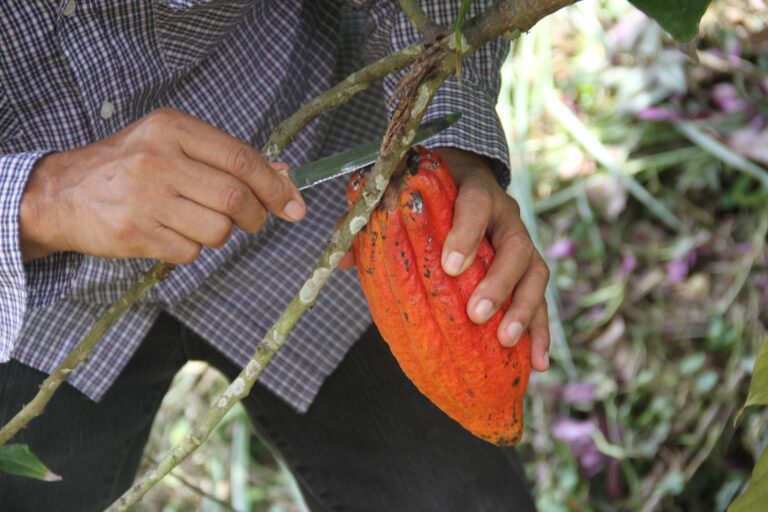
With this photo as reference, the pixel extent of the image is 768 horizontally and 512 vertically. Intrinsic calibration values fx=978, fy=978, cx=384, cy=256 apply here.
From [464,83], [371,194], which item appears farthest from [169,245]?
[464,83]

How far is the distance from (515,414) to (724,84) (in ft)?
5.71

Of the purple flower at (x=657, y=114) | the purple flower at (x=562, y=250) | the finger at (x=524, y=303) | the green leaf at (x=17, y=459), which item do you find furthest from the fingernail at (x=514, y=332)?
the purple flower at (x=657, y=114)

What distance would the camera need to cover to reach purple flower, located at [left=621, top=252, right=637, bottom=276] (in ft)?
7.74

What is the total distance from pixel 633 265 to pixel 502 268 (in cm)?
148

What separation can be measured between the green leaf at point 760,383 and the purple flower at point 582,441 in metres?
1.52

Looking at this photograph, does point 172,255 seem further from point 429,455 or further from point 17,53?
point 429,455

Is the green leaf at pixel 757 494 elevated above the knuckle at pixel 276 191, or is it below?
above

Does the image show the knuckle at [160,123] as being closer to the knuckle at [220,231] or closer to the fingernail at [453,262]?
the knuckle at [220,231]

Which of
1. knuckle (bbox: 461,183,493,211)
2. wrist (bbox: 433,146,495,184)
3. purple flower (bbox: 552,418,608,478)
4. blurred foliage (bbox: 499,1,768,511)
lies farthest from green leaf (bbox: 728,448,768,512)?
purple flower (bbox: 552,418,608,478)

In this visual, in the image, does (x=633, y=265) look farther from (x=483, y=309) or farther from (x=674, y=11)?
(x=674, y=11)

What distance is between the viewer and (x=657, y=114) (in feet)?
7.95

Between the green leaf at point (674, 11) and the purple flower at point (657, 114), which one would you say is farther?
the purple flower at point (657, 114)

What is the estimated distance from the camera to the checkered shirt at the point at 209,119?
1.13 metres

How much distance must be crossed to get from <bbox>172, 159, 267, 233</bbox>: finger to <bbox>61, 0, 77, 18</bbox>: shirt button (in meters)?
0.32
